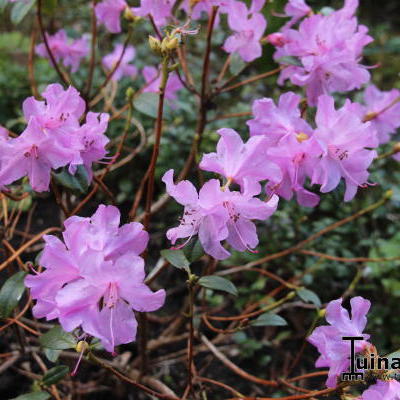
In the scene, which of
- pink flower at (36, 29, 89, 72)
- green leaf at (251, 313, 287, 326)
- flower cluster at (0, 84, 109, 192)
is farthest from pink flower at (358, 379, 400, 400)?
pink flower at (36, 29, 89, 72)

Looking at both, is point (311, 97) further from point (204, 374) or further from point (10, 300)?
point (204, 374)

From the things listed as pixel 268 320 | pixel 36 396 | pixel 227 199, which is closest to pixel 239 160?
pixel 227 199

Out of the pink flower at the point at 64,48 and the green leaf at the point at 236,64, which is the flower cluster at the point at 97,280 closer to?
the green leaf at the point at 236,64

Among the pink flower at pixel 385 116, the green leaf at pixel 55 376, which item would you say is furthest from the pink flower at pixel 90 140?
the pink flower at pixel 385 116

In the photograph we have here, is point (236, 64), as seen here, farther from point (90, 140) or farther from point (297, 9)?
point (90, 140)

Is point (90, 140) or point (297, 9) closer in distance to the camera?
point (90, 140)

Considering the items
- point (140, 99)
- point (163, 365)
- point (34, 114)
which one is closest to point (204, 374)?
point (163, 365)

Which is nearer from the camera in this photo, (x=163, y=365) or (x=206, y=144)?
(x=163, y=365)
